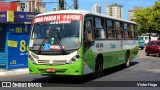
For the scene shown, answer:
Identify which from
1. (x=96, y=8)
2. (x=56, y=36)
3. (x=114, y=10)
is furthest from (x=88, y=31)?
(x=114, y=10)

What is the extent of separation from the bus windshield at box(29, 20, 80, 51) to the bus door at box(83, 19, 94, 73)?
43 cm

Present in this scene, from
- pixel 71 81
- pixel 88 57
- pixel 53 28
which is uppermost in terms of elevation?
pixel 53 28

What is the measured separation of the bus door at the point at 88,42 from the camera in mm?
12844

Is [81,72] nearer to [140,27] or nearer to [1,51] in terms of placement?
[1,51]

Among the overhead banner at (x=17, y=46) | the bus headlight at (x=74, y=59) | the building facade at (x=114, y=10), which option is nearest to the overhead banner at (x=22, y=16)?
the overhead banner at (x=17, y=46)

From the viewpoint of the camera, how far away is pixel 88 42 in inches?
517

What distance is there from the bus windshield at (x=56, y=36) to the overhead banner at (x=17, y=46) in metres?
4.76

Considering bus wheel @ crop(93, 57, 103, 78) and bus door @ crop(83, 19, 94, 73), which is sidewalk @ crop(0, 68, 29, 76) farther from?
bus door @ crop(83, 19, 94, 73)

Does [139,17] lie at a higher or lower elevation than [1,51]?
higher

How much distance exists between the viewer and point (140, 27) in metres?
78.2

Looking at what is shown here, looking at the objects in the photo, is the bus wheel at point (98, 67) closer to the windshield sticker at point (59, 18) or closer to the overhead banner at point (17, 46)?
the windshield sticker at point (59, 18)

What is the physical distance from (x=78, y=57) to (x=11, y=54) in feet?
21.0

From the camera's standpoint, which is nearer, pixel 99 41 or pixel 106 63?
pixel 99 41

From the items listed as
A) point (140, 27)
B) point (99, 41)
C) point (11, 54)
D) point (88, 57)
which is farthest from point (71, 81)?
point (140, 27)
